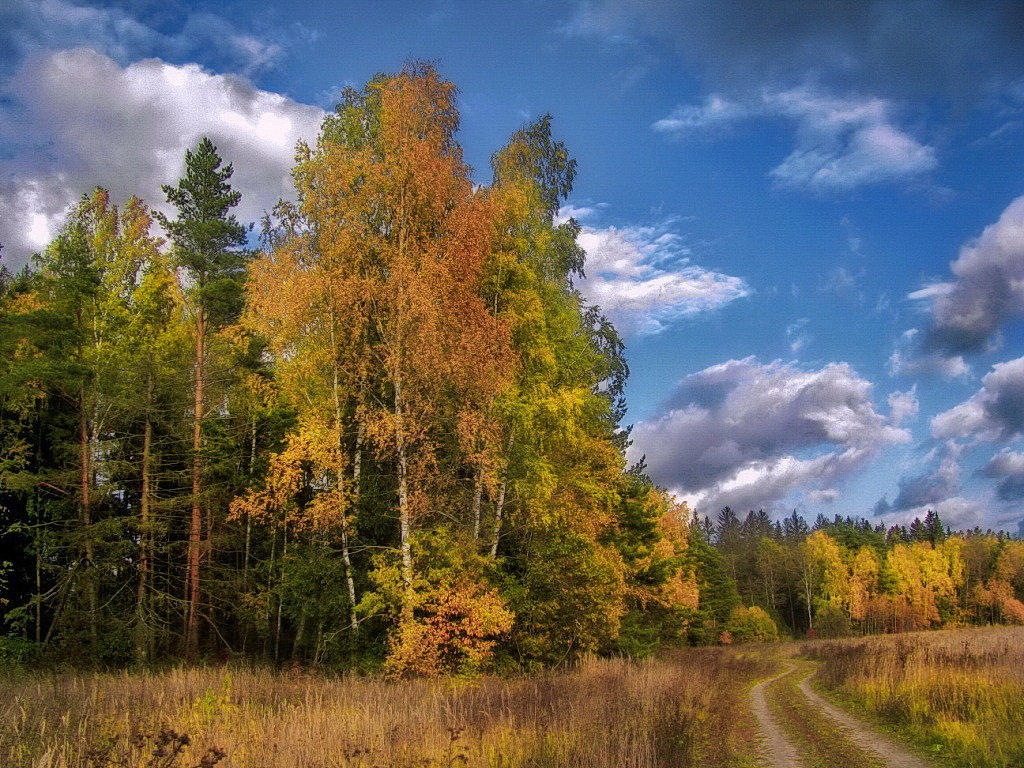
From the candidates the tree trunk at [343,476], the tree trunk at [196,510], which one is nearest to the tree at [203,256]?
the tree trunk at [196,510]

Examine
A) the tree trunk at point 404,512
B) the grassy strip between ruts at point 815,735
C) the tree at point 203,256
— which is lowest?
the grassy strip between ruts at point 815,735

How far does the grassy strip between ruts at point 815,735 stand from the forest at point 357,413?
13.6ft

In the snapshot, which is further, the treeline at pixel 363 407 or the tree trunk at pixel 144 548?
the tree trunk at pixel 144 548

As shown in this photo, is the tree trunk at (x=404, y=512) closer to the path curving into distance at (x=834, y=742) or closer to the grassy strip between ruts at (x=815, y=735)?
the path curving into distance at (x=834, y=742)

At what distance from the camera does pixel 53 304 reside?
1734 centimetres

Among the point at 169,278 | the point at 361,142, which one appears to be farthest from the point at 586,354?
the point at 169,278

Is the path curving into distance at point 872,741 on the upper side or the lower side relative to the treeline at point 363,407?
lower

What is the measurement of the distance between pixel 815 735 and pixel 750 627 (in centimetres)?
5126

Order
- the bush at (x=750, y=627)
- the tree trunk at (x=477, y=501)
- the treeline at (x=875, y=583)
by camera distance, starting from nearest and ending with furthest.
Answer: the tree trunk at (x=477, y=501), the bush at (x=750, y=627), the treeline at (x=875, y=583)

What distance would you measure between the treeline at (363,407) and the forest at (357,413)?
7 centimetres

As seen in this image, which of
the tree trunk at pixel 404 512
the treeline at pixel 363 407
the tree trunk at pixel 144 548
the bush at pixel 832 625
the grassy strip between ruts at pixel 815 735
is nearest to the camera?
the grassy strip between ruts at pixel 815 735

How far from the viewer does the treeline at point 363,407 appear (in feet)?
38.7

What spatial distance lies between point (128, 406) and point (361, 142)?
1002 cm

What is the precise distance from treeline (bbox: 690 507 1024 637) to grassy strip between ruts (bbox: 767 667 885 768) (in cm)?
4393
